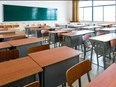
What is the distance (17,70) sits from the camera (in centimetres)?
163

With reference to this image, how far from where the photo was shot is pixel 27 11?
9.26m

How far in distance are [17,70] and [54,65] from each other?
518 mm

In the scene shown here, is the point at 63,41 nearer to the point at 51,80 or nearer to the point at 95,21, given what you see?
the point at 51,80

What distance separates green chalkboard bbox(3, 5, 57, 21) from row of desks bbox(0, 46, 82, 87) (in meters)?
7.07

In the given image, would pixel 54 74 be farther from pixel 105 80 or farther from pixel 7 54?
pixel 7 54

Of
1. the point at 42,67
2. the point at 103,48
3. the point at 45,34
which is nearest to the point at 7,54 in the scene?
the point at 42,67

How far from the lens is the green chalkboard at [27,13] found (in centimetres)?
845

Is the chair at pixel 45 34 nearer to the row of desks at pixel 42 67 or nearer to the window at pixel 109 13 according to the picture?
the row of desks at pixel 42 67

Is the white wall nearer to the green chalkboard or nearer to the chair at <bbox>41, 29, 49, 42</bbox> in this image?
the green chalkboard

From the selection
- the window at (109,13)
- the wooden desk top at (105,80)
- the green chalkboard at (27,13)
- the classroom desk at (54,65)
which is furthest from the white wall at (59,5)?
the wooden desk top at (105,80)

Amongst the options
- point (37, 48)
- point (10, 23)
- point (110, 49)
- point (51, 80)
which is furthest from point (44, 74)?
point (10, 23)

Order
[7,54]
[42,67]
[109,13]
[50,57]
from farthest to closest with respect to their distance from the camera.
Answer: [109,13], [7,54], [50,57], [42,67]

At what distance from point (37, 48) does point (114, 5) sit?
309 inches

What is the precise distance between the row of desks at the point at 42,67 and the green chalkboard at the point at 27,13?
7.07m
